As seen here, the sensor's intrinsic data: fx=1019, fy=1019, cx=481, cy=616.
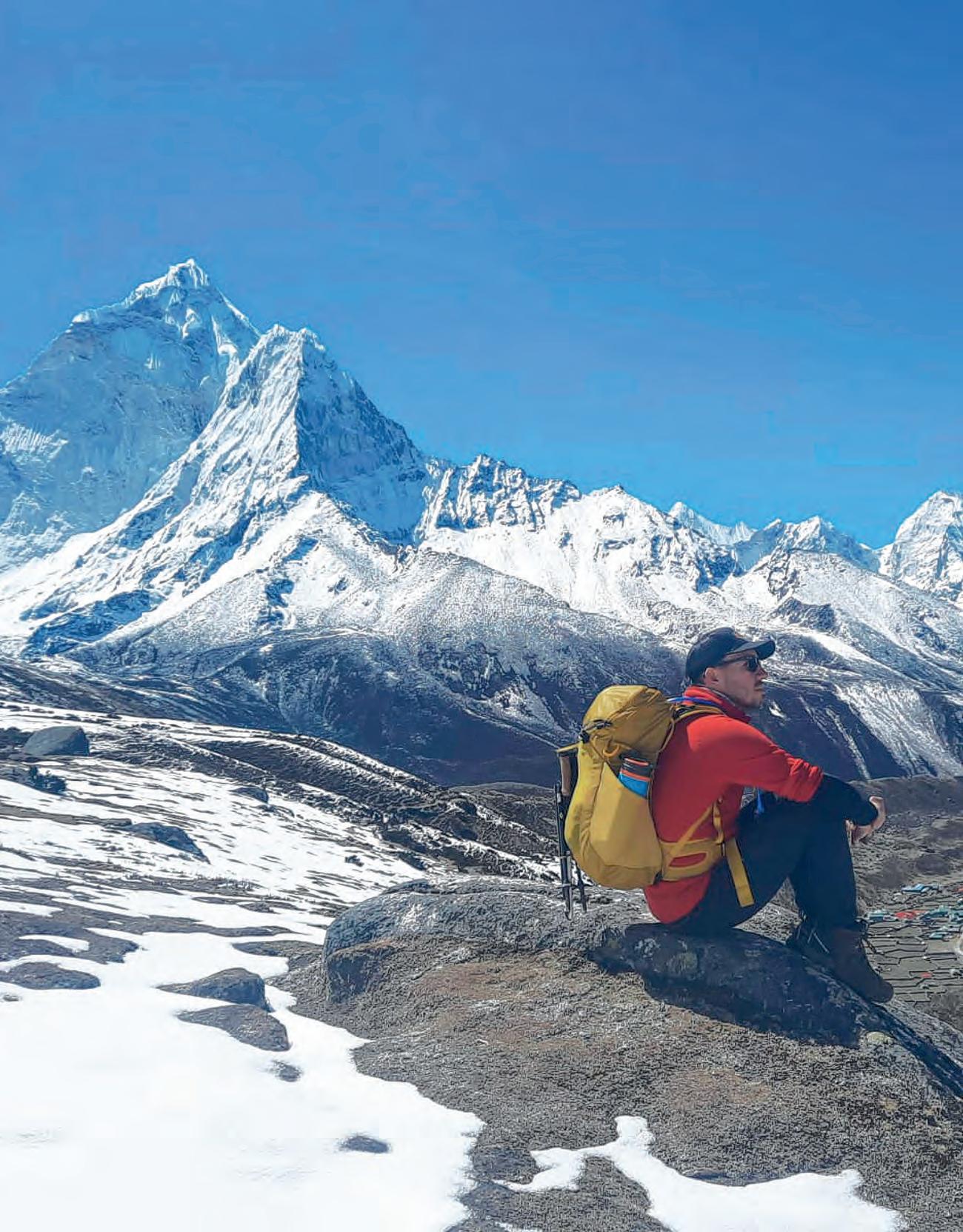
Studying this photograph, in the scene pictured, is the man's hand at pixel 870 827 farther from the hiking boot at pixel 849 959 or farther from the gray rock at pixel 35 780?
the gray rock at pixel 35 780

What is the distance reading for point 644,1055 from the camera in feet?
33.5

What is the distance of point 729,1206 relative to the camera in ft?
26.8

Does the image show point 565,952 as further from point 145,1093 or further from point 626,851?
point 145,1093

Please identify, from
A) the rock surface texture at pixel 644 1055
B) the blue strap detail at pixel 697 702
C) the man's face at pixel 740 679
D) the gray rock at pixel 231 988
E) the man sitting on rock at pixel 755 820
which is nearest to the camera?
the rock surface texture at pixel 644 1055

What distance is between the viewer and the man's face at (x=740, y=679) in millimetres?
11094

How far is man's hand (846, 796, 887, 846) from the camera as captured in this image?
988cm

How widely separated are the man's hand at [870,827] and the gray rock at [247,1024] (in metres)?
6.48

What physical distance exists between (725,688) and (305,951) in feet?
29.2

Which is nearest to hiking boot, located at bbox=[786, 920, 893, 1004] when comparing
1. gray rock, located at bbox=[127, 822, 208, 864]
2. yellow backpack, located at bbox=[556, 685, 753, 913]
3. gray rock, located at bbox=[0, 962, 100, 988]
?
yellow backpack, located at bbox=[556, 685, 753, 913]

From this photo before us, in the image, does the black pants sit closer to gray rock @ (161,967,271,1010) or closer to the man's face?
the man's face

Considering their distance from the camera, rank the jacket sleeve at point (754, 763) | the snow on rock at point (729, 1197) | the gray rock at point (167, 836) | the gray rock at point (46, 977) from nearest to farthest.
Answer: the snow on rock at point (729, 1197)
the jacket sleeve at point (754, 763)
the gray rock at point (46, 977)
the gray rock at point (167, 836)

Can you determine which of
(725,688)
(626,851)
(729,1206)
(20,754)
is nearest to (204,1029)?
(626,851)

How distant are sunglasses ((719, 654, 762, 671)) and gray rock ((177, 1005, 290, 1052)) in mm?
6417

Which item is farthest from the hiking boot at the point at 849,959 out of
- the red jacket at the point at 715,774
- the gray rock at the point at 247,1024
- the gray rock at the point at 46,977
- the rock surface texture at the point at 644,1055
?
the gray rock at the point at 46,977
